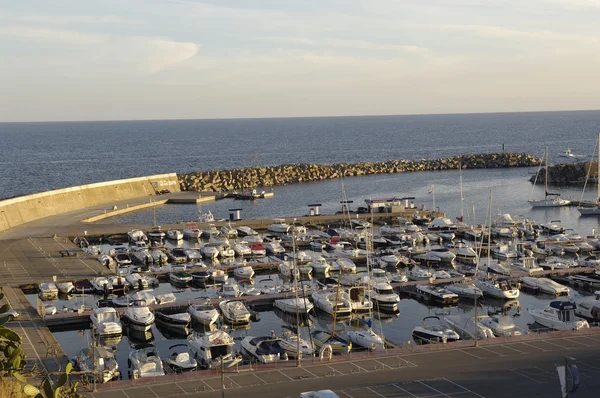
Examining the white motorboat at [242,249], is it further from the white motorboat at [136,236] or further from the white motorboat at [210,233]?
the white motorboat at [136,236]

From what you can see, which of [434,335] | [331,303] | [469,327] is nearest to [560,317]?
[469,327]

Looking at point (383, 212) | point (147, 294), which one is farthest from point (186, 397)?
point (383, 212)

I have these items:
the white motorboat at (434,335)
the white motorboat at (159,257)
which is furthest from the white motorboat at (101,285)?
the white motorboat at (434,335)

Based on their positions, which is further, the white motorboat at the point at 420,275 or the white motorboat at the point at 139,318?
the white motorboat at the point at 420,275

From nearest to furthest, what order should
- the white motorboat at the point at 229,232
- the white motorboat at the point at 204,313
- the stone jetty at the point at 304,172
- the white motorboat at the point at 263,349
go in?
the white motorboat at the point at 263,349 → the white motorboat at the point at 204,313 → the white motorboat at the point at 229,232 → the stone jetty at the point at 304,172

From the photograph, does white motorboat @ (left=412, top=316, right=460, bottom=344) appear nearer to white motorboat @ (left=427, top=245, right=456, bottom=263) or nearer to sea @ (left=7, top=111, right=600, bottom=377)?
sea @ (left=7, top=111, right=600, bottom=377)

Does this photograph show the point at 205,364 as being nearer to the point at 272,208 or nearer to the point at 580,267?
the point at 580,267

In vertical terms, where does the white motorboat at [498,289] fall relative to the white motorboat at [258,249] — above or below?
below
